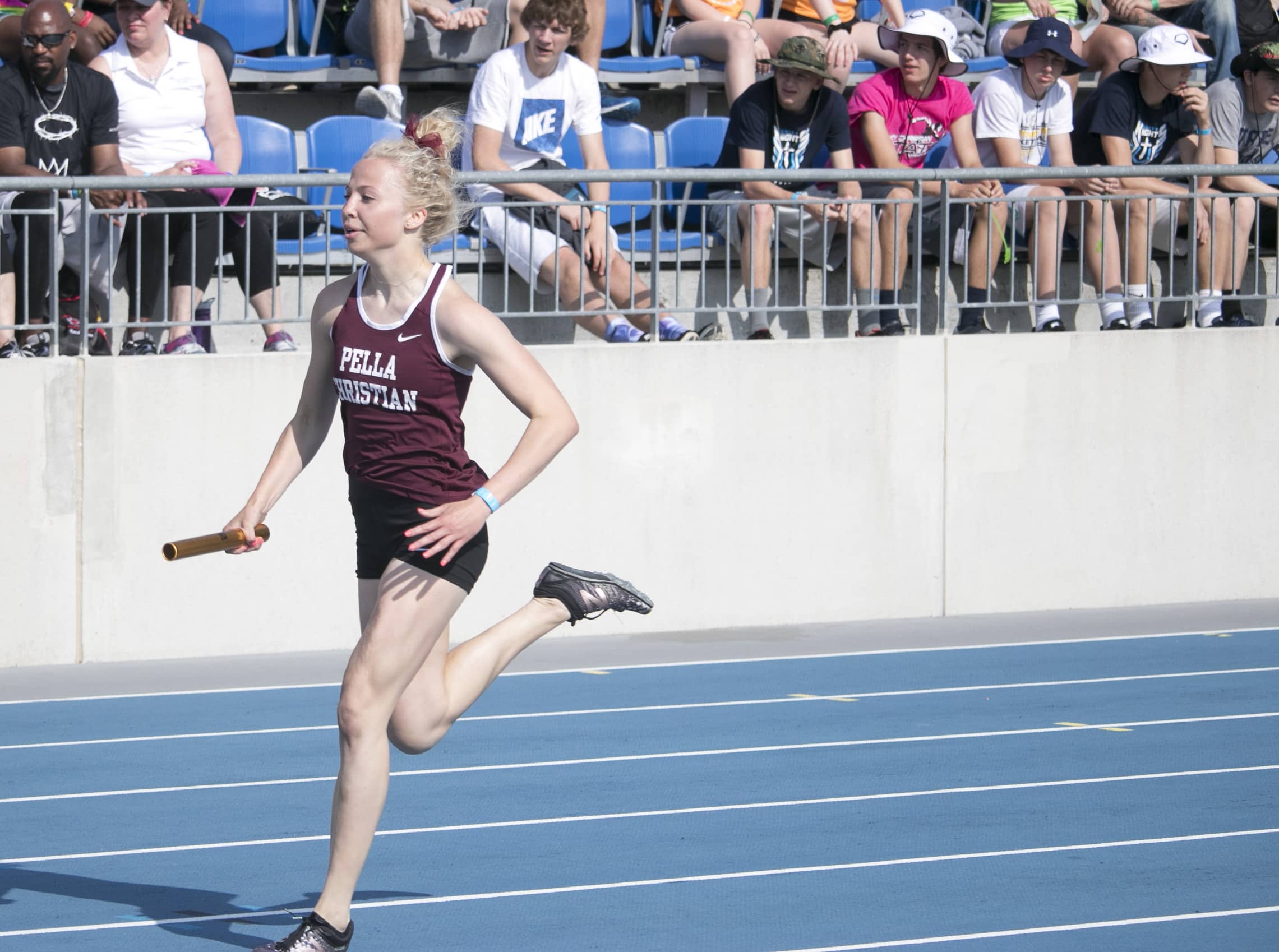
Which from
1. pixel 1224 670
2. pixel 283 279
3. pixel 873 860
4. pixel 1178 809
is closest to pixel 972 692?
pixel 1224 670

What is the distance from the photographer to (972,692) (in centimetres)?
766

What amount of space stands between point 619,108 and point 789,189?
5.60ft

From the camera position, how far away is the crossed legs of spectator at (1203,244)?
9.62 m

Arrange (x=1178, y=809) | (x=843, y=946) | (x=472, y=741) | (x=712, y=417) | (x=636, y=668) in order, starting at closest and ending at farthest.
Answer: (x=843, y=946), (x=1178, y=809), (x=472, y=741), (x=636, y=668), (x=712, y=417)

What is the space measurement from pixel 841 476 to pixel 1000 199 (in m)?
1.69

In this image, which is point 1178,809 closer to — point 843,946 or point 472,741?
point 843,946

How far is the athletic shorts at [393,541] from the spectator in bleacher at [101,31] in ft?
17.3

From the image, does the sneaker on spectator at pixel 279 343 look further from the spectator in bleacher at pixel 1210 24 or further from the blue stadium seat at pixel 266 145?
the spectator in bleacher at pixel 1210 24

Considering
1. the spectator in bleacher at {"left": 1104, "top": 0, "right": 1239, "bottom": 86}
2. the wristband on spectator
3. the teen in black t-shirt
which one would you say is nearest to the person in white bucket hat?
the teen in black t-shirt

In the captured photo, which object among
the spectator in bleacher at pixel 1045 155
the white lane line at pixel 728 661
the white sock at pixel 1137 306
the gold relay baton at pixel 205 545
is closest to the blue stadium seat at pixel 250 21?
the spectator in bleacher at pixel 1045 155

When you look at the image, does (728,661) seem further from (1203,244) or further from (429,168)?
(429,168)

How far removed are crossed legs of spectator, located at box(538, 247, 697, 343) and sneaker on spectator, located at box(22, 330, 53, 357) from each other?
2.35 m

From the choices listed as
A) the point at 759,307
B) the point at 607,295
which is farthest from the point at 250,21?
the point at 759,307

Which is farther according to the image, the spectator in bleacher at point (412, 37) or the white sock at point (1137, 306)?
the spectator in bleacher at point (412, 37)
